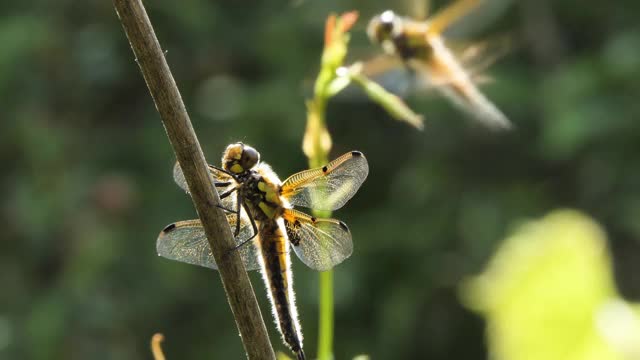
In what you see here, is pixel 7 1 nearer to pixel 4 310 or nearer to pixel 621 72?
pixel 4 310

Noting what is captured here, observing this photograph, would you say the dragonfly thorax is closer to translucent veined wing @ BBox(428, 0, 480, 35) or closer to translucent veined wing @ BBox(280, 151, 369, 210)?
translucent veined wing @ BBox(280, 151, 369, 210)

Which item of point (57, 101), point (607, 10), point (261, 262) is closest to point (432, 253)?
point (607, 10)

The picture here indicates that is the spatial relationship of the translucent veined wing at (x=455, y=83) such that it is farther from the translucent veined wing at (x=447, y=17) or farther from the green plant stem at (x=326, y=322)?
the green plant stem at (x=326, y=322)

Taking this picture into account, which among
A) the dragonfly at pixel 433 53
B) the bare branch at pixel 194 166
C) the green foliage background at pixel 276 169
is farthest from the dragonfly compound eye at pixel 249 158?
the green foliage background at pixel 276 169

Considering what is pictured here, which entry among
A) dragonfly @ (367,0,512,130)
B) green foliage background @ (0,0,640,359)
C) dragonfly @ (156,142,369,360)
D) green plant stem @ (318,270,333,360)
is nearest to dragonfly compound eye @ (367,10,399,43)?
dragonfly @ (367,0,512,130)

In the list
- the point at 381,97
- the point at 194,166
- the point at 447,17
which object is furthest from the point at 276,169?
the point at 194,166

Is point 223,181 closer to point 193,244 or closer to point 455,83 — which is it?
point 193,244
